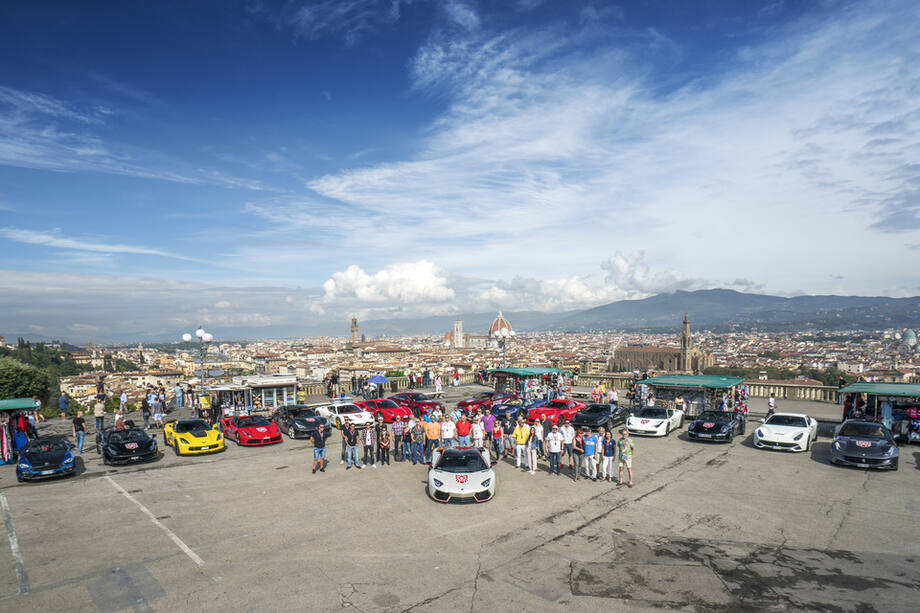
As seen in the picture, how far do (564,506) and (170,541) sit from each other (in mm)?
7964

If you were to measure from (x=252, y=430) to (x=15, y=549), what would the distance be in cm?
991

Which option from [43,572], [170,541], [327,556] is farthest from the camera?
[170,541]

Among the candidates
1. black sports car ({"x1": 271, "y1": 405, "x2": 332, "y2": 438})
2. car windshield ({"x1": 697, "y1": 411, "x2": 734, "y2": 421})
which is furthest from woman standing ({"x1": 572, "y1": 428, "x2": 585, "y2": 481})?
black sports car ({"x1": 271, "y1": 405, "x2": 332, "y2": 438})

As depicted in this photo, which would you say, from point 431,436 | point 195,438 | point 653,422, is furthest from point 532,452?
point 195,438

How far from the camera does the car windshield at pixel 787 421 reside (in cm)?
1736

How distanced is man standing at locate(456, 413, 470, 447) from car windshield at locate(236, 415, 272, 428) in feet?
26.4

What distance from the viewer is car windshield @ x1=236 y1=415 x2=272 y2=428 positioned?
64.3 feet

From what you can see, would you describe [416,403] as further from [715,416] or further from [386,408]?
[715,416]

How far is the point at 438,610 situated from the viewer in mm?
6988

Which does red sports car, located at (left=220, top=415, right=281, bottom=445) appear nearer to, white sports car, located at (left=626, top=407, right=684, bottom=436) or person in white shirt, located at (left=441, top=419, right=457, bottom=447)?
person in white shirt, located at (left=441, top=419, right=457, bottom=447)

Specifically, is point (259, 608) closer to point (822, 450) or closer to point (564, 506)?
point (564, 506)

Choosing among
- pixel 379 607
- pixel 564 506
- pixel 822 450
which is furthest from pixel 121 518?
pixel 822 450

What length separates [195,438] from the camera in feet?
58.1

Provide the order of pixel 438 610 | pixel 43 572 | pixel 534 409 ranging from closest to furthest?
pixel 438 610
pixel 43 572
pixel 534 409
